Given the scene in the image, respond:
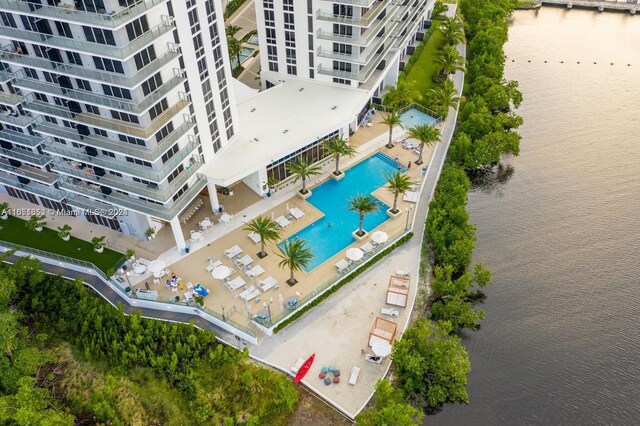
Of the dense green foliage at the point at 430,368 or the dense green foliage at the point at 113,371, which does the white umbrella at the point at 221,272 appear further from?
the dense green foliage at the point at 430,368

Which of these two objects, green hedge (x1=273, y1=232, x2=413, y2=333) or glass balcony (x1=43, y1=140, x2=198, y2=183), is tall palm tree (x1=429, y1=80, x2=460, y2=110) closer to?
green hedge (x1=273, y1=232, x2=413, y2=333)

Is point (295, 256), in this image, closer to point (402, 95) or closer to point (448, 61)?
point (402, 95)

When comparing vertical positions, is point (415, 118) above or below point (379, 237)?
above

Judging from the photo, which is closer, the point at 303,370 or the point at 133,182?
the point at 303,370

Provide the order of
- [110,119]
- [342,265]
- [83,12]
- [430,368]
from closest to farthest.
Answer: 1. [83,12]
2. [430,368]
3. [110,119]
4. [342,265]

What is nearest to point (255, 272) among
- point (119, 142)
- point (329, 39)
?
point (119, 142)

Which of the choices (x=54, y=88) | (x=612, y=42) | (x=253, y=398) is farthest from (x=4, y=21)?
(x=612, y=42)

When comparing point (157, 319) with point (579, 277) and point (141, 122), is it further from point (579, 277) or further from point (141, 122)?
point (579, 277)
